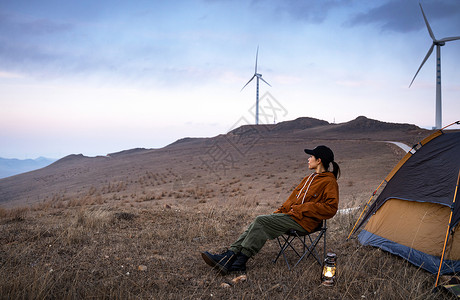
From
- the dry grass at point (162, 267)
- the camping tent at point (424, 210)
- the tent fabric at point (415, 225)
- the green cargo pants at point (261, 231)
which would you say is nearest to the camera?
the dry grass at point (162, 267)

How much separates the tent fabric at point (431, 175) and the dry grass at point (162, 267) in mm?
984

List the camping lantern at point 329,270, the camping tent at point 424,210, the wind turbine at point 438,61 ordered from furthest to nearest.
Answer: the wind turbine at point 438,61 → the camping tent at point 424,210 → the camping lantern at point 329,270

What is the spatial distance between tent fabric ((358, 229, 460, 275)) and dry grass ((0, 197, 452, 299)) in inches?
4.5

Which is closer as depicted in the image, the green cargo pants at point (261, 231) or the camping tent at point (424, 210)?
the green cargo pants at point (261, 231)

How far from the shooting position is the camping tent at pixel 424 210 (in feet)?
14.4

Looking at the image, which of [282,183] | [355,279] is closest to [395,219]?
[355,279]

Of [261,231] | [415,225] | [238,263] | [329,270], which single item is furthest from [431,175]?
[238,263]

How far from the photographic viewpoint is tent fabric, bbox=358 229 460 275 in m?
4.29

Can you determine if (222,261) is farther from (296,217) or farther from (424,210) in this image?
(424,210)

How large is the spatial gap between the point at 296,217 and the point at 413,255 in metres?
1.84

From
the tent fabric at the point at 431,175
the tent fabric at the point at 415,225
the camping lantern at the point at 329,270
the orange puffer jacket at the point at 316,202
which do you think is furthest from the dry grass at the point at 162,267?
the tent fabric at the point at 431,175

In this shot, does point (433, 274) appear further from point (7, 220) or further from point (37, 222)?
point (7, 220)

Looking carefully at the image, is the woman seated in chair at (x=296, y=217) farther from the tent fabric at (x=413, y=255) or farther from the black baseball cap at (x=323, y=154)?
the tent fabric at (x=413, y=255)

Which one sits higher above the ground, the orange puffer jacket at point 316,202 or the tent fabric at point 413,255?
the orange puffer jacket at point 316,202
